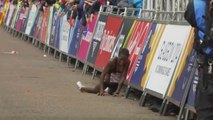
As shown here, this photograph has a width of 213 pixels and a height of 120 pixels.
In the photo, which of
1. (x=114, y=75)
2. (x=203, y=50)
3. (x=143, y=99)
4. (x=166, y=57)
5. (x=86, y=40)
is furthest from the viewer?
(x=86, y=40)

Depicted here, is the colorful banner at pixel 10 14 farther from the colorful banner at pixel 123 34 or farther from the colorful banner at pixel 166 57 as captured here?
the colorful banner at pixel 166 57

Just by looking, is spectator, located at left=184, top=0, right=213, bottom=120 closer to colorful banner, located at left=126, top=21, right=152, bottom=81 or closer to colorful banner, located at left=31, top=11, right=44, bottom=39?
colorful banner, located at left=126, top=21, right=152, bottom=81

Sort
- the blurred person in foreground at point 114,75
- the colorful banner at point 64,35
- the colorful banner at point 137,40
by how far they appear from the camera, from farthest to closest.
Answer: the colorful banner at point 64,35 → the blurred person in foreground at point 114,75 → the colorful banner at point 137,40

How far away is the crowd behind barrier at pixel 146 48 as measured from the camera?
9.05 meters

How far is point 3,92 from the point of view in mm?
11125

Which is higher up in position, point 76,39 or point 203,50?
point 203,50

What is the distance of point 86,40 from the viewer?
15812mm

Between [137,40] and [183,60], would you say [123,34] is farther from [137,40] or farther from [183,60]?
[183,60]

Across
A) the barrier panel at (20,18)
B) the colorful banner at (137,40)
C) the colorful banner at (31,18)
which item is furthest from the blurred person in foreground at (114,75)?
the barrier panel at (20,18)

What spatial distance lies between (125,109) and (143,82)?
87cm

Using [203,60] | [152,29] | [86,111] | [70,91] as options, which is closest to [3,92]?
[70,91]

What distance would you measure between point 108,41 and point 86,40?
235 cm

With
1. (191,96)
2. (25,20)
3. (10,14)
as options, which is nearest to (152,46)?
(191,96)

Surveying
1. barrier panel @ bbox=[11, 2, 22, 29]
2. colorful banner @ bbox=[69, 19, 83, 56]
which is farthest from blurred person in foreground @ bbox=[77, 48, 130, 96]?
barrier panel @ bbox=[11, 2, 22, 29]
